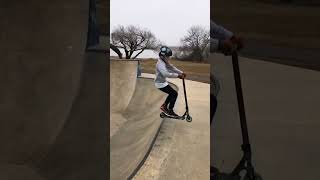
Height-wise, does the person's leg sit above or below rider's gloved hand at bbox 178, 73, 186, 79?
below

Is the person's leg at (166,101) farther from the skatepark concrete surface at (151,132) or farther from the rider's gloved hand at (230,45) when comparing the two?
the rider's gloved hand at (230,45)

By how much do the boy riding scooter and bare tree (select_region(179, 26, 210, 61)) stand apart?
139 mm

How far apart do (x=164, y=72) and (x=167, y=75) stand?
0.10ft

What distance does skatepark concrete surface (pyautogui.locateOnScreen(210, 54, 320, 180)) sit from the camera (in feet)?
10.3

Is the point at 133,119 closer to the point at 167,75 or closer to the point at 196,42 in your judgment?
the point at 167,75

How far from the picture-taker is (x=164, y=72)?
3242 mm

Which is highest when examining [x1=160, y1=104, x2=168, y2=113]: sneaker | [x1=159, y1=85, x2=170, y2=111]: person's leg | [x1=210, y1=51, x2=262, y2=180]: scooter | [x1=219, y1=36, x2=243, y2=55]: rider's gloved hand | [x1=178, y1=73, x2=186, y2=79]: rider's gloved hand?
[x1=219, y1=36, x2=243, y2=55]: rider's gloved hand

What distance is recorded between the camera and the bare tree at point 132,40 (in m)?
3.25

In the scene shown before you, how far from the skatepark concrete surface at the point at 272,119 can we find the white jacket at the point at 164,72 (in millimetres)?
300

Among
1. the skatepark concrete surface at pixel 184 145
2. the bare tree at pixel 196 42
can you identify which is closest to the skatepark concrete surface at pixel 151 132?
the skatepark concrete surface at pixel 184 145

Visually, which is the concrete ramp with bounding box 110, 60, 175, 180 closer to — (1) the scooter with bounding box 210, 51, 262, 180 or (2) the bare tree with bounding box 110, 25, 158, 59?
(2) the bare tree with bounding box 110, 25, 158, 59
